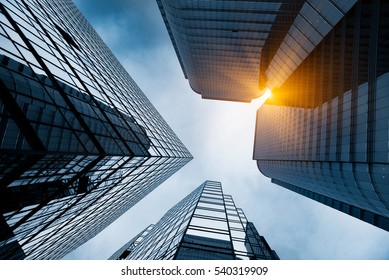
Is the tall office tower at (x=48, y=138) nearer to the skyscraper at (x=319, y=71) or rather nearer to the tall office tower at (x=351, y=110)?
the tall office tower at (x=351, y=110)

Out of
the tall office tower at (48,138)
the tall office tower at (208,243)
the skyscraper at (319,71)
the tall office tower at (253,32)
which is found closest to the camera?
the tall office tower at (48,138)

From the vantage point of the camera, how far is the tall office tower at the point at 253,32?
1513 inches

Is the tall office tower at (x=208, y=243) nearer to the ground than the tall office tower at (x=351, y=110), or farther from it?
nearer to the ground

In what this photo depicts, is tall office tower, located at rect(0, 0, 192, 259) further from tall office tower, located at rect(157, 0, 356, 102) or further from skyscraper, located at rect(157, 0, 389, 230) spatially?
tall office tower, located at rect(157, 0, 356, 102)

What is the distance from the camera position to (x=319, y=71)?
133 ft

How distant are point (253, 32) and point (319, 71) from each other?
18887 mm

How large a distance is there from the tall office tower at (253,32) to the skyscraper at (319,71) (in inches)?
8.0

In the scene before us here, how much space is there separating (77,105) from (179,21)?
→ 46334mm

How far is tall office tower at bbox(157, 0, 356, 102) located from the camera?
38438 mm

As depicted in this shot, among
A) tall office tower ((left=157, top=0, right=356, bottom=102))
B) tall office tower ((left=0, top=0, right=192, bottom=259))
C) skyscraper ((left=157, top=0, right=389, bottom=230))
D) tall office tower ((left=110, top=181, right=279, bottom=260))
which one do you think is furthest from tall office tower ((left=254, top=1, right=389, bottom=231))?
tall office tower ((left=0, top=0, right=192, bottom=259))

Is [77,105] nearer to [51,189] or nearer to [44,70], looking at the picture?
[44,70]

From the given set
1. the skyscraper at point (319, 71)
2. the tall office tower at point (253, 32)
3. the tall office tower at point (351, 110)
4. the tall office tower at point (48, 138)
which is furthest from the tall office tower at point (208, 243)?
the tall office tower at point (253, 32)

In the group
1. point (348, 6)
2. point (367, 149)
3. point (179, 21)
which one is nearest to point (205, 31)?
point (179, 21)

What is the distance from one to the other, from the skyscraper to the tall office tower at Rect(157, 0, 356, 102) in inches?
8.0
